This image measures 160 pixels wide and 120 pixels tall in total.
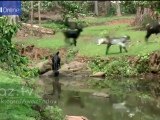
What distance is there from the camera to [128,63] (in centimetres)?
2309

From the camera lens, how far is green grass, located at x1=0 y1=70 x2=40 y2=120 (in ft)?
30.1

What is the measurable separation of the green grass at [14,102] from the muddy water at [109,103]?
9.90 feet

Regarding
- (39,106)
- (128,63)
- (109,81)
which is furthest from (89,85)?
(39,106)

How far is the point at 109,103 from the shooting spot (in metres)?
16.8

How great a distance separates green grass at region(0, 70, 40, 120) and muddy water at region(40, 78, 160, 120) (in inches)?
119

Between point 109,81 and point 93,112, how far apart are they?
614cm

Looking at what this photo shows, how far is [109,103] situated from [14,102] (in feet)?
22.0

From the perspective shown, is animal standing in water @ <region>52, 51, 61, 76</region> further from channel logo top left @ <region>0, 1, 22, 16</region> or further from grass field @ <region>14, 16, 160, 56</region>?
channel logo top left @ <region>0, 1, 22, 16</region>

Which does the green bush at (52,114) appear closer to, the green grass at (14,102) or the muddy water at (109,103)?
the green grass at (14,102)

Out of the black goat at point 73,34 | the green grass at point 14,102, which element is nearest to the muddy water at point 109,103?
the green grass at point 14,102

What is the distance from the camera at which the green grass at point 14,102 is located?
9.18m

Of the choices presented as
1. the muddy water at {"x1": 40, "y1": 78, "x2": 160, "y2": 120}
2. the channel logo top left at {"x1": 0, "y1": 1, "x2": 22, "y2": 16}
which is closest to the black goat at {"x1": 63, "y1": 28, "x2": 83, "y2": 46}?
the channel logo top left at {"x1": 0, "y1": 1, "x2": 22, "y2": 16}

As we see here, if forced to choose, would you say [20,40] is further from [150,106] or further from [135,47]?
[150,106]

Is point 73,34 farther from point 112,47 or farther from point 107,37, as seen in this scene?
point 112,47
